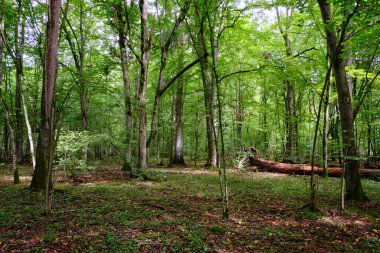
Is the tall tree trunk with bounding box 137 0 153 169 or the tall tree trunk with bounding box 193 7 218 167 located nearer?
the tall tree trunk with bounding box 193 7 218 167

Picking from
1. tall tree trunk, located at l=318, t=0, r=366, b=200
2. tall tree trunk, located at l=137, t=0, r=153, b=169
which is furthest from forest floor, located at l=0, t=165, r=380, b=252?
tall tree trunk, located at l=137, t=0, r=153, b=169

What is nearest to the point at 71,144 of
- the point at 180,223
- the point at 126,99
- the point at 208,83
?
the point at 126,99

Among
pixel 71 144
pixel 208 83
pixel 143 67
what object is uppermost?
pixel 143 67

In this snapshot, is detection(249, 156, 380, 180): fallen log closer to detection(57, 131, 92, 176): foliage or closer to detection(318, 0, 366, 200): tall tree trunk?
detection(318, 0, 366, 200): tall tree trunk

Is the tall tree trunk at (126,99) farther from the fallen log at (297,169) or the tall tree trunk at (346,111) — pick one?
the tall tree trunk at (346,111)

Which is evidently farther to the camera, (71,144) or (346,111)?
(71,144)

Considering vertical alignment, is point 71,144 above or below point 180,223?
above

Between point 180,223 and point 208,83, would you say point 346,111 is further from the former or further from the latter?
point 208,83

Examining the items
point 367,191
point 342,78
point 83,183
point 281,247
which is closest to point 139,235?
point 281,247

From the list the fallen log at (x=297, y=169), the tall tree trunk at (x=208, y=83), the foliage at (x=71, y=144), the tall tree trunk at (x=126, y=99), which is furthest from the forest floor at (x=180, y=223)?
the fallen log at (x=297, y=169)

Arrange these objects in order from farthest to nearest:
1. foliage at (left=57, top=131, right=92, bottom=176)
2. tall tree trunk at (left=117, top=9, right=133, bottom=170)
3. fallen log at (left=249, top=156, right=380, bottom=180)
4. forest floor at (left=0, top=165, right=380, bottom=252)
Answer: fallen log at (left=249, top=156, right=380, bottom=180) → tall tree trunk at (left=117, top=9, right=133, bottom=170) → foliage at (left=57, top=131, right=92, bottom=176) → forest floor at (left=0, top=165, right=380, bottom=252)

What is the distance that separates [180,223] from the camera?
413cm

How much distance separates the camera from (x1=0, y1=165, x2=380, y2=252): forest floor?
10.7ft

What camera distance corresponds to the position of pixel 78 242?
327cm
